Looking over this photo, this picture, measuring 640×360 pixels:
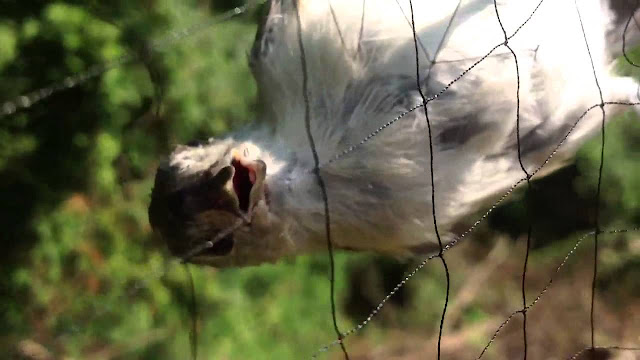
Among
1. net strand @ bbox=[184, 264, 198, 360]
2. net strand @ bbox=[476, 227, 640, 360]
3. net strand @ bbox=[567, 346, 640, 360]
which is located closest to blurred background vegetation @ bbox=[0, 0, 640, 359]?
net strand @ bbox=[184, 264, 198, 360]

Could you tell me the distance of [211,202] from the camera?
719mm

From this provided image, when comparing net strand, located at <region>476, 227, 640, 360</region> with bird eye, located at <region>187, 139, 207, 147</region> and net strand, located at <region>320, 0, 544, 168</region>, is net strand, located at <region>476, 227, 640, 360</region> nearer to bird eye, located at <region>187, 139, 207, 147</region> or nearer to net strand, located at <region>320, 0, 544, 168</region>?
net strand, located at <region>320, 0, 544, 168</region>

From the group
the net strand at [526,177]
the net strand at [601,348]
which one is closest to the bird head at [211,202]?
A: the net strand at [526,177]

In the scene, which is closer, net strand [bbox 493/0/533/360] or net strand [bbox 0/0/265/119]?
net strand [bbox 0/0/265/119]

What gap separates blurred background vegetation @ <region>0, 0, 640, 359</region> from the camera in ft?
2.70

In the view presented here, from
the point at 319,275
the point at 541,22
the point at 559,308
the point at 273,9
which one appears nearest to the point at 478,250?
the point at 559,308

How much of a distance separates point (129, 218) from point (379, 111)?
29 centimetres

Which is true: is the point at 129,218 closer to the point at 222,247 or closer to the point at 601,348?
the point at 222,247

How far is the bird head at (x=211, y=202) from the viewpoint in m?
0.72

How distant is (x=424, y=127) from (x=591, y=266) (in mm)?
694

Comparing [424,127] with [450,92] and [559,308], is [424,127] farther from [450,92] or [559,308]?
[559,308]

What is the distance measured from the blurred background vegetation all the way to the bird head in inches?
1.8

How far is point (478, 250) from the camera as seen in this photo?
125cm

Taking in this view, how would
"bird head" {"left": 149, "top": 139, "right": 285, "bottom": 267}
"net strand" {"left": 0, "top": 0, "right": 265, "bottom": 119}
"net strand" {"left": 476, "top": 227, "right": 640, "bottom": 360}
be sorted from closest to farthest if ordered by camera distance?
"net strand" {"left": 0, "top": 0, "right": 265, "bottom": 119} → "bird head" {"left": 149, "top": 139, "right": 285, "bottom": 267} → "net strand" {"left": 476, "top": 227, "right": 640, "bottom": 360}
